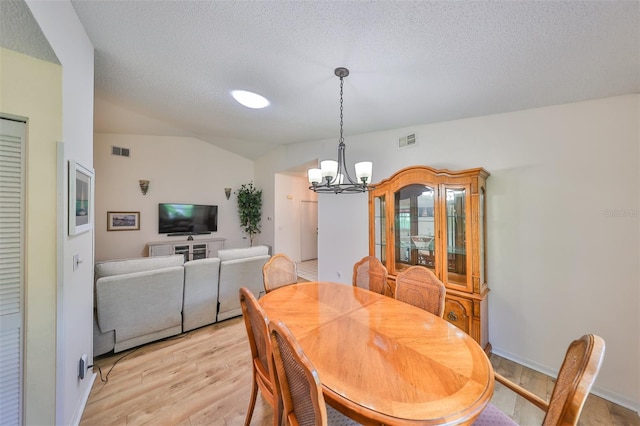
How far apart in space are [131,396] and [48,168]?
5.75 ft

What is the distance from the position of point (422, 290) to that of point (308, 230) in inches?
199

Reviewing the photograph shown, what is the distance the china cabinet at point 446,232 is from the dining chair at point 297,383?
178cm

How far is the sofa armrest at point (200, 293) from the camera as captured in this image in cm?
276

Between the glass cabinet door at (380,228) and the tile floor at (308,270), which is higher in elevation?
the glass cabinet door at (380,228)

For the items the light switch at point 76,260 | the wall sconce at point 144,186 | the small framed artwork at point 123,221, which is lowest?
the light switch at point 76,260

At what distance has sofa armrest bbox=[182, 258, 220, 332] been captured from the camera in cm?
276

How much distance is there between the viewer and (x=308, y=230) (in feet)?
22.5

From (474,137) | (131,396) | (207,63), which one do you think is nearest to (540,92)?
(474,137)

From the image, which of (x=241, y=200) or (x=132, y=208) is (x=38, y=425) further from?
(x=241, y=200)

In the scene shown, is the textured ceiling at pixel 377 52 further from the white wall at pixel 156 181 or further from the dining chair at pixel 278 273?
the white wall at pixel 156 181

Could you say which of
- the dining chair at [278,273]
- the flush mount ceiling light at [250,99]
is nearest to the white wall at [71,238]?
the flush mount ceiling light at [250,99]

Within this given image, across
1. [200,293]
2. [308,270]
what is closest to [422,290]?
[200,293]

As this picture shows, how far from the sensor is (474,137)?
2.69 meters

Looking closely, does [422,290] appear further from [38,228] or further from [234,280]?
[38,228]
